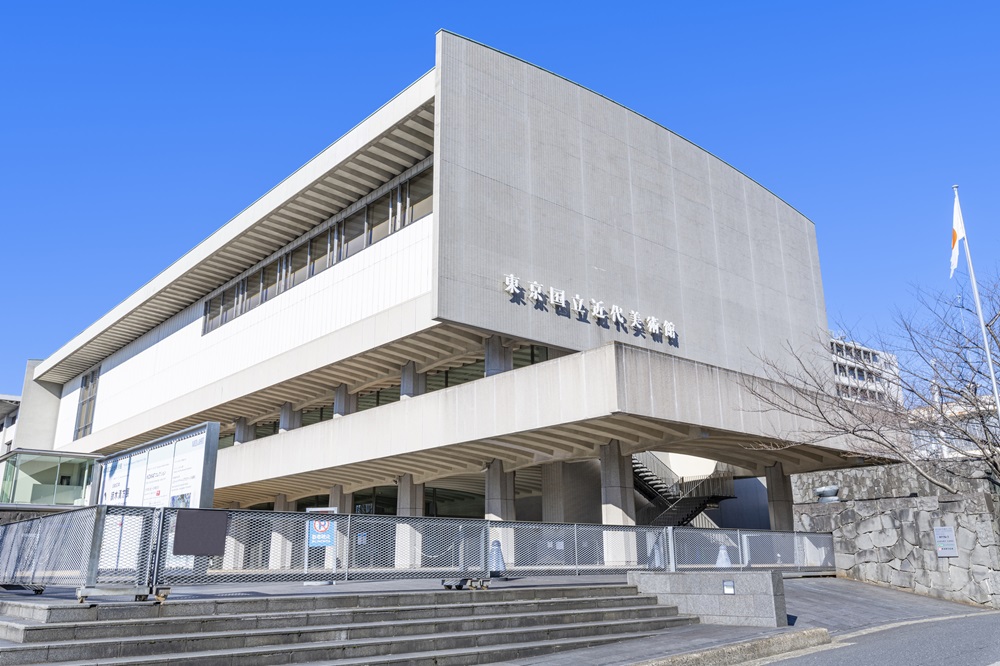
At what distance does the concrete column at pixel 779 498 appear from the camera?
3187cm

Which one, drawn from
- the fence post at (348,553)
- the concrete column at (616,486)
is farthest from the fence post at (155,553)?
the concrete column at (616,486)

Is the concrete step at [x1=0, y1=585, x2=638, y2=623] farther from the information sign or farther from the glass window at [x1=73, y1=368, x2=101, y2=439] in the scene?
the glass window at [x1=73, y1=368, x2=101, y2=439]

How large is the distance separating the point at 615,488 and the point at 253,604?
1613 cm

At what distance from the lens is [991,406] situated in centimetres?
1820

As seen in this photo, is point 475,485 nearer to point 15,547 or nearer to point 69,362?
point 15,547

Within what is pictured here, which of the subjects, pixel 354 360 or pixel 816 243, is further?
pixel 816 243

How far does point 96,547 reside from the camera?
999 centimetres

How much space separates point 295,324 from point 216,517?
24538 millimetres

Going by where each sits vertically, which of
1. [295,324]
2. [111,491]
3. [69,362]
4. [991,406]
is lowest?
[111,491]

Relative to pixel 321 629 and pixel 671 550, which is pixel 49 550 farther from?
pixel 671 550

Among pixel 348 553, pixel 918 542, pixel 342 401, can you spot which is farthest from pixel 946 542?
pixel 342 401

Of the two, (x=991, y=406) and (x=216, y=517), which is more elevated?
(x=991, y=406)

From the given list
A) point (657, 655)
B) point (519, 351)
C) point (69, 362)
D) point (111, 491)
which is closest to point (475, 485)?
Answer: point (519, 351)

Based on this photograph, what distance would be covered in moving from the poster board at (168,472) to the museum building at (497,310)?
37.0ft
